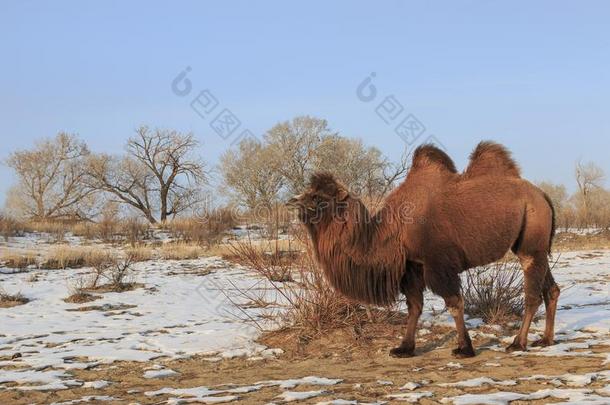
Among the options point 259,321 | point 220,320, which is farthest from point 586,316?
point 220,320

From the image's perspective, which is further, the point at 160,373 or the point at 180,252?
the point at 180,252

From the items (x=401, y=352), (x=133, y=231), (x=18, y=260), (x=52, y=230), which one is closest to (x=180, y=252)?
(x=18, y=260)

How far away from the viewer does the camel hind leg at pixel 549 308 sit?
678cm

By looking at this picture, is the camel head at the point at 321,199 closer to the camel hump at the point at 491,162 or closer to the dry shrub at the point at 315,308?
the dry shrub at the point at 315,308

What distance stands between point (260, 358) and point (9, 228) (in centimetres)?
1941

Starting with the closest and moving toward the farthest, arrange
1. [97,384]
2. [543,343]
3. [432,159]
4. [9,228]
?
[97,384] → [543,343] → [432,159] → [9,228]

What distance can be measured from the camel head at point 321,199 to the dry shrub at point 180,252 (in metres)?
12.7

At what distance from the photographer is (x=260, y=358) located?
7.02 meters

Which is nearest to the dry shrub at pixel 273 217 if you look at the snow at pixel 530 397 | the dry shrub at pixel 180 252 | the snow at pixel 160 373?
the snow at pixel 160 373

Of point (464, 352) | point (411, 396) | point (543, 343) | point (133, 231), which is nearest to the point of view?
point (411, 396)

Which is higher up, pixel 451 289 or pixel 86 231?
pixel 86 231

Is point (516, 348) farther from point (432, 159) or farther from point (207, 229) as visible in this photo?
point (207, 229)

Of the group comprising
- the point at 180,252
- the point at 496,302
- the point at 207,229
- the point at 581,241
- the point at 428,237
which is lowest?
the point at 496,302

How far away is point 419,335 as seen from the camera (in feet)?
25.0
